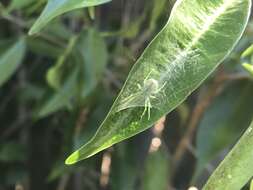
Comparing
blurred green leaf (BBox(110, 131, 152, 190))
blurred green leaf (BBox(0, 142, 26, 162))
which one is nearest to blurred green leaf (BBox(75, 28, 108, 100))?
blurred green leaf (BBox(110, 131, 152, 190))

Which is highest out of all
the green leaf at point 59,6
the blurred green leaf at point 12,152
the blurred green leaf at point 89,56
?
the green leaf at point 59,6

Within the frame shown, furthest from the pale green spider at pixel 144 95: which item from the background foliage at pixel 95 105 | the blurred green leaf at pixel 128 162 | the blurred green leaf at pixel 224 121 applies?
the blurred green leaf at pixel 128 162

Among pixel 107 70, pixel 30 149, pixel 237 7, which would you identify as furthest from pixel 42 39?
pixel 237 7

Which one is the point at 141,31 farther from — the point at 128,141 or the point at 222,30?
the point at 222,30

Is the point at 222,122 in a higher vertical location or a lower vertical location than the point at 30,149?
higher

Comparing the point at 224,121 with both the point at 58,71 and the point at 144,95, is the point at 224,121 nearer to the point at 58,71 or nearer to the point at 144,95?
the point at 58,71

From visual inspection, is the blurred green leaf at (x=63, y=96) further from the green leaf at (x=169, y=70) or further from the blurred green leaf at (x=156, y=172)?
the green leaf at (x=169, y=70)

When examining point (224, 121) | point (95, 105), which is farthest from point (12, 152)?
point (224, 121)
